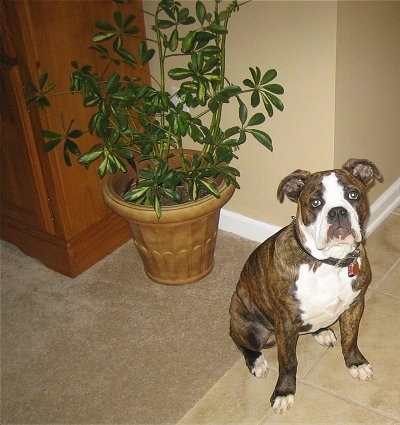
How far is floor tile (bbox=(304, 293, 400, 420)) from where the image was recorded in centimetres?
220

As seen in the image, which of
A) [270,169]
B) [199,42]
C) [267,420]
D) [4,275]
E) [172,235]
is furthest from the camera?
[4,275]

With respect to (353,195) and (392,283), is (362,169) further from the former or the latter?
(392,283)

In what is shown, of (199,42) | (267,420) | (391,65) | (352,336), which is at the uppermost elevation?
(199,42)

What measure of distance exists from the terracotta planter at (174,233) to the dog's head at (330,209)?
0.60 meters

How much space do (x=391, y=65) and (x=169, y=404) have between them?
180cm

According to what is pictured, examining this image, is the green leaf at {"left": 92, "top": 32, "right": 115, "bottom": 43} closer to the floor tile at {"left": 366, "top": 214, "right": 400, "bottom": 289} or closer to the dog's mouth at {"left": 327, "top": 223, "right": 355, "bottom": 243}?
the dog's mouth at {"left": 327, "top": 223, "right": 355, "bottom": 243}

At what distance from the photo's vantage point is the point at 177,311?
271 centimetres

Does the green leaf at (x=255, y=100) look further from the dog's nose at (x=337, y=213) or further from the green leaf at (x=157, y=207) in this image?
the dog's nose at (x=337, y=213)

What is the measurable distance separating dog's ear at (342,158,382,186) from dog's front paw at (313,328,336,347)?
0.70m

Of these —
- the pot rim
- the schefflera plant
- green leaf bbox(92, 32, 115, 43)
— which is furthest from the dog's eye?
green leaf bbox(92, 32, 115, 43)

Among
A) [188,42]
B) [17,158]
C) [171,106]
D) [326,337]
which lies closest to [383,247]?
[326,337]

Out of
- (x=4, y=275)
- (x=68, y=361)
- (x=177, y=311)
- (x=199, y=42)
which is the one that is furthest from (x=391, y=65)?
(x=4, y=275)

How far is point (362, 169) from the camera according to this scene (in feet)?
6.87

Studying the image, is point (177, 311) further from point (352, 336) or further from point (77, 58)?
point (77, 58)
